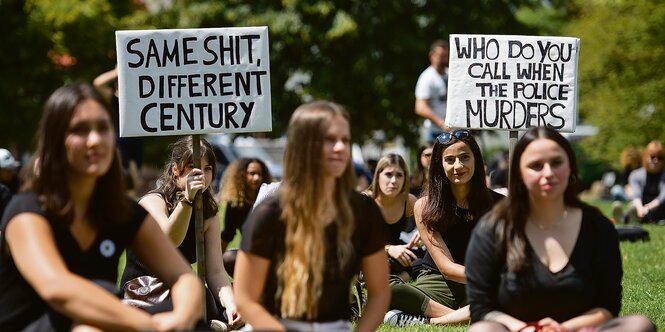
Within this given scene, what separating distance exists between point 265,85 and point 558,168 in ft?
8.85

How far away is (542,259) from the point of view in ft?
17.5

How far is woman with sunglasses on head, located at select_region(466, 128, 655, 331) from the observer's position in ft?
17.4

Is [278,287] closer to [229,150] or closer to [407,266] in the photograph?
[407,266]

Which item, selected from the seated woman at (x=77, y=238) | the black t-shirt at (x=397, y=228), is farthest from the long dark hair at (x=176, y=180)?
the seated woman at (x=77, y=238)

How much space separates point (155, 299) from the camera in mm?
7043

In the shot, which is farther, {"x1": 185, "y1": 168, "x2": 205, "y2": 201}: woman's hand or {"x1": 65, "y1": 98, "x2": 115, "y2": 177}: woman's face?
{"x1": 185, "y1": 168, "x2": 205, "y2": 201}: woman's hand

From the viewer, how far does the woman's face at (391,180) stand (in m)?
9.51

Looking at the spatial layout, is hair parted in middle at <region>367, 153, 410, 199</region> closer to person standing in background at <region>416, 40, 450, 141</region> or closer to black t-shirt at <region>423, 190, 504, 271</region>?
black t-shirt at <region>423, 190, 504, 271</region>

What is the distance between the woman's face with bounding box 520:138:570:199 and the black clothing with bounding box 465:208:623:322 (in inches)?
10.2

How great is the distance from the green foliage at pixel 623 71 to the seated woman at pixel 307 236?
94.4ft

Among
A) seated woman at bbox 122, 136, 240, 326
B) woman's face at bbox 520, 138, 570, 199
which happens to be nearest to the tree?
seated woman at bbox 122, 136, 240, 326

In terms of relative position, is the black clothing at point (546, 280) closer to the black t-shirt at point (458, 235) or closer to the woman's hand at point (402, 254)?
the black t-shirt at point (458, 235)

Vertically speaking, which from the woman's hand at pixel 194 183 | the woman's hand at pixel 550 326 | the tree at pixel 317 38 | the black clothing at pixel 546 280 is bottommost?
the woman's hand at pixel 550 326

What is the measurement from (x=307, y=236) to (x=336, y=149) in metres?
0.40
